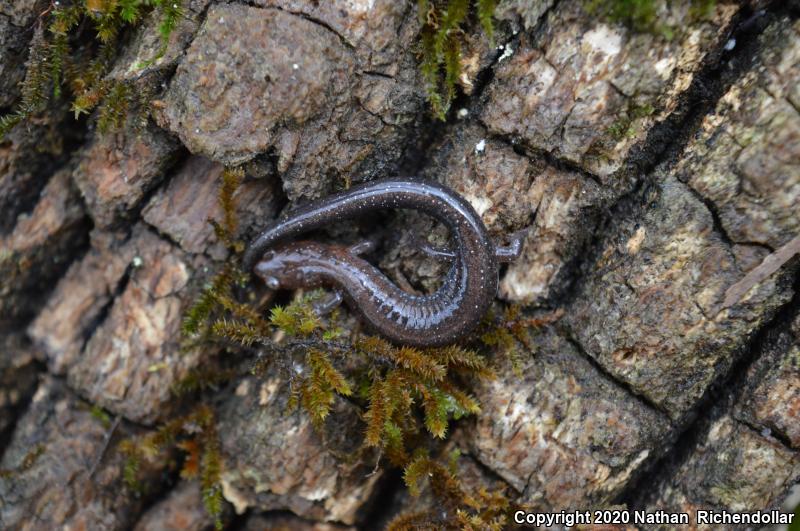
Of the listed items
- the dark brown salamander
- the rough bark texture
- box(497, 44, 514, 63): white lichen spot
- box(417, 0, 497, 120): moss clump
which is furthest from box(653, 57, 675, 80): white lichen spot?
the dark brown salamander

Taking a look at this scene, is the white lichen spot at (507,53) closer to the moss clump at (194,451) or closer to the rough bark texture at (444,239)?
the rough bark texture at (444,239)

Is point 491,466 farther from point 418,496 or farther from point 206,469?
point 206,469

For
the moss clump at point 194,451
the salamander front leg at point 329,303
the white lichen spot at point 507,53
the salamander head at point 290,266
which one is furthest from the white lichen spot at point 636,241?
the moss clump at point 194,451

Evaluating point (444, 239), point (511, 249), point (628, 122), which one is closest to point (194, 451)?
point (444, 239)

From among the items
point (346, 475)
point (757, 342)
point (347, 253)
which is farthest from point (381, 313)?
point (757, 342)

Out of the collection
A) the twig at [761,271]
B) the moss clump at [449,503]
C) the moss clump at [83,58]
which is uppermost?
the twig at [761,271]

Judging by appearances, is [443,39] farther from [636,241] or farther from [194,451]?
[194,451]

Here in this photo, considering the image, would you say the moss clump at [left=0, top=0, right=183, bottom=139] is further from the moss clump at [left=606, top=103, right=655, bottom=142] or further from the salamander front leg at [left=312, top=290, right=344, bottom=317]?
the moss clump at [left=606, top=103, right=655, bottom=142]
